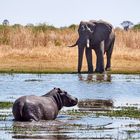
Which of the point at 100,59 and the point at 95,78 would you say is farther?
the point at 100,59

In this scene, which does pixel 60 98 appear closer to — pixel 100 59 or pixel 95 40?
pixel 100 59

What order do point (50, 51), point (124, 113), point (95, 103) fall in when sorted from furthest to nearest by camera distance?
1. point (50, 51)
2. point (95, 103)
3. point (124, 113)

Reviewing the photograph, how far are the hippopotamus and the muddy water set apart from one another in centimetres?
24

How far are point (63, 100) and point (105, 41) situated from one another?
60.8ft

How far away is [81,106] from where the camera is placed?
21.4m

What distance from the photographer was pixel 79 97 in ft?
79.3

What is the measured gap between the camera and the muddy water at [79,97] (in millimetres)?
15867

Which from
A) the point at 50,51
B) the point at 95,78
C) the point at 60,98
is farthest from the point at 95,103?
the point at 50,51

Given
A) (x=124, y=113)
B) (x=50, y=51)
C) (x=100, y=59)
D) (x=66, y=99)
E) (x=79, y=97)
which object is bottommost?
(x=50, y=51)

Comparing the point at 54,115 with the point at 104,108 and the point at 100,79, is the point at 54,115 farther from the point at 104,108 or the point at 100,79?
the point at 100,79

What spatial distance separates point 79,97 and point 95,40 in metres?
12.3

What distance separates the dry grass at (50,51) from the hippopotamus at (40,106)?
16.5 m

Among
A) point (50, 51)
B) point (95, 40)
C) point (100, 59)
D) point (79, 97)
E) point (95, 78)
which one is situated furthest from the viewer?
point (50, 51)

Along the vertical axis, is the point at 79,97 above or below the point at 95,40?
below
